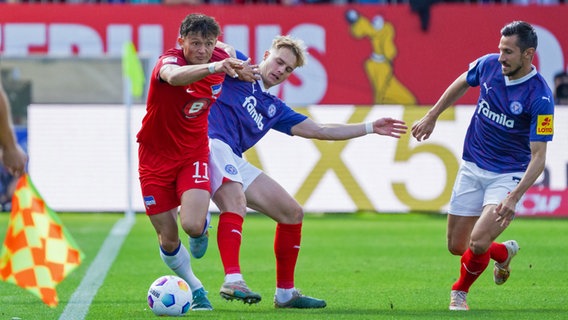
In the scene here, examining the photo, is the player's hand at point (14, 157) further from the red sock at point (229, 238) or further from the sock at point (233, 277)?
the red sock at point (229, 238)

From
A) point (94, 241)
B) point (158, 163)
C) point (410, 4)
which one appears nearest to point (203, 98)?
point (158, 163)

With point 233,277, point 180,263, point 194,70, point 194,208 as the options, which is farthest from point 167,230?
point 194,70

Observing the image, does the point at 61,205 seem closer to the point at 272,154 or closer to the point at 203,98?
the point at 272,154

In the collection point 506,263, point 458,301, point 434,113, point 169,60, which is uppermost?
point 169,60

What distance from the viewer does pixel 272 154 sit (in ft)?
61.5

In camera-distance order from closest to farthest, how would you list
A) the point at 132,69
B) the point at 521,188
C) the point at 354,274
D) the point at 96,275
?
the point at 521,188 → the point at 96,275 → the point at 354,274 → the point at 132,69

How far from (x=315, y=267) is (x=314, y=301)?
3.32 meters

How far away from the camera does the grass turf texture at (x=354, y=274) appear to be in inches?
333

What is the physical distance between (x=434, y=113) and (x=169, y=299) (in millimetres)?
2433

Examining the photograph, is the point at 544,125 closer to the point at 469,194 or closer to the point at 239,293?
the point at 469,194

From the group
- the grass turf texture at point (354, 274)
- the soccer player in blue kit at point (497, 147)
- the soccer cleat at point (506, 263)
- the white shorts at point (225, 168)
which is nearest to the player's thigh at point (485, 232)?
the soccer player in blue kit at point (497, 147)

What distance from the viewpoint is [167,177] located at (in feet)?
27.9

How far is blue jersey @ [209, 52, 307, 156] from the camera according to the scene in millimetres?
8914

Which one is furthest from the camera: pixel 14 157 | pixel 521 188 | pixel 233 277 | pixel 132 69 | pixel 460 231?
pixel 132 69
